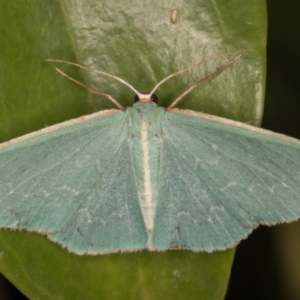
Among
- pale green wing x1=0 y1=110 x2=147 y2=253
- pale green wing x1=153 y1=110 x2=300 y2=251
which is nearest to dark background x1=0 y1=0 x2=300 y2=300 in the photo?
pale green wing x1=153 y1=110 x2=300 y2=251

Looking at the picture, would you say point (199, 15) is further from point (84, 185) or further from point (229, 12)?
point (84, 185)

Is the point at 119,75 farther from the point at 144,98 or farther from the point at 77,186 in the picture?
the point at 77,186

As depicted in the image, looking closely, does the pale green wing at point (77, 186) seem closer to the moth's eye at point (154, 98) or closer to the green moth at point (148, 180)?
the green moth at point (148, 180)

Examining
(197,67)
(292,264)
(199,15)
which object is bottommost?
(292,264)

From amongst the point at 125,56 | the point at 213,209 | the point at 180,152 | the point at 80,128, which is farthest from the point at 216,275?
the point at 125,56

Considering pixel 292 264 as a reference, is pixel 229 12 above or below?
above

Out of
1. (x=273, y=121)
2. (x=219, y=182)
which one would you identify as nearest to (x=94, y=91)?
(x=219, y=182)

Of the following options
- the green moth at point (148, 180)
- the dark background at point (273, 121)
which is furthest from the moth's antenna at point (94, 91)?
the dark background at point (273, 121)
